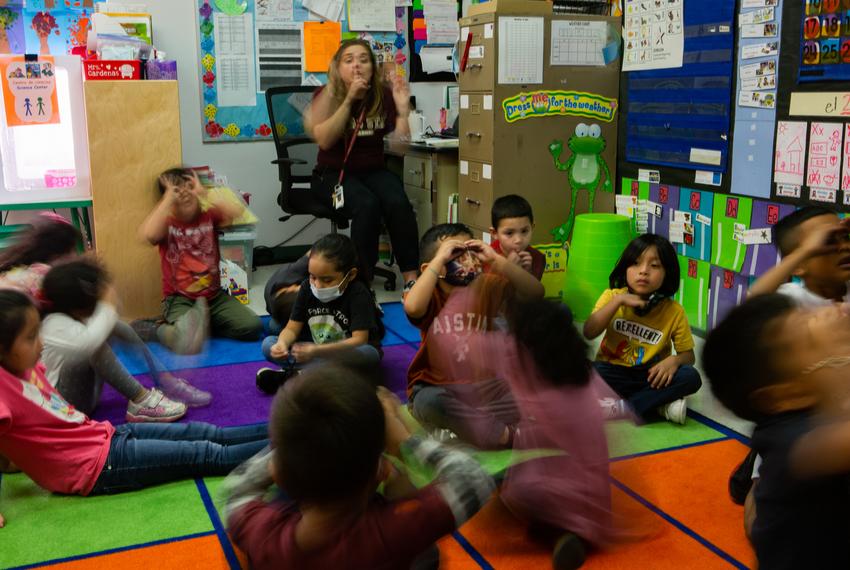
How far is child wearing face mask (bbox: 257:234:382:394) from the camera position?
9.41ft

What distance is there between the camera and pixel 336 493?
1.13 m

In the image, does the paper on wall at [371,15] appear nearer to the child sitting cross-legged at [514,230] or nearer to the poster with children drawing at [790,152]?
the child sitting cross-legged at [514,230]

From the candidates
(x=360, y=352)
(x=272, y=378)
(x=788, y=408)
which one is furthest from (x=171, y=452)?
(x=788, y=408)

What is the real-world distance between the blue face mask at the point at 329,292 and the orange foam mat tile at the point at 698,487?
1094mm

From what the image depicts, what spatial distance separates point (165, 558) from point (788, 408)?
142cm

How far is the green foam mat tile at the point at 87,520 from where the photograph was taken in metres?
2.04

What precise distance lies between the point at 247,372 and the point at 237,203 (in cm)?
167

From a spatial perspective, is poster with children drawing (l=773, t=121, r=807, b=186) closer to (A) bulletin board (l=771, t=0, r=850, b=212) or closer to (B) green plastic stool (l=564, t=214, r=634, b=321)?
(A) bulletin board (l=771, t=0, r=850, b=212)

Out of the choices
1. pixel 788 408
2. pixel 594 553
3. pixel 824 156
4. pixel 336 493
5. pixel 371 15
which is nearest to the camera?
pixel 336 493

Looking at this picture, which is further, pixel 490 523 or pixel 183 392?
pixel 183 392

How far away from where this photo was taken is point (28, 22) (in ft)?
15.2

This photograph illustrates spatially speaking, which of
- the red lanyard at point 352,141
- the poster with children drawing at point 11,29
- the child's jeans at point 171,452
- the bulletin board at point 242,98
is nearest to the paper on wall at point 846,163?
the child's jeans at point 171,452

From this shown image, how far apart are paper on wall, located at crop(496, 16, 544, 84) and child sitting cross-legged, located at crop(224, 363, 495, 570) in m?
3.03

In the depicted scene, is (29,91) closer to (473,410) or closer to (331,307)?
(331,307)
